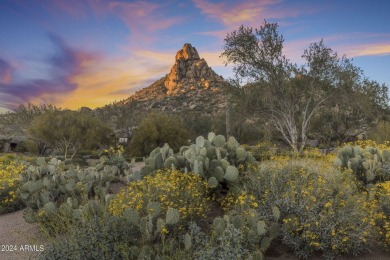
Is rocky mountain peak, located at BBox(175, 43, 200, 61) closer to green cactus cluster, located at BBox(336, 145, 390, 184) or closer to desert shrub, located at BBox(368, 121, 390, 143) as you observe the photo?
desert shrub, located at BBox(368, 121, 390, 143)

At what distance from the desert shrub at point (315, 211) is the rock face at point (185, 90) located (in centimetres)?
6422

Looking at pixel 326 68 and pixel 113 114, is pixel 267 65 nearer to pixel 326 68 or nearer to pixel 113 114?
pixel 326 68

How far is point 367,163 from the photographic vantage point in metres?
12.3

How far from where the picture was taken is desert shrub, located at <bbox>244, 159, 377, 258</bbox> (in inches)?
305

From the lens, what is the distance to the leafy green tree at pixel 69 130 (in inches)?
1347

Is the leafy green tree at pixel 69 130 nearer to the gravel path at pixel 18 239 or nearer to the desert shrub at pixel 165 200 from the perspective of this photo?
the gravel path at pixel 18 239

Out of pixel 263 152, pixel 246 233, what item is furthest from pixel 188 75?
pixel 246 233

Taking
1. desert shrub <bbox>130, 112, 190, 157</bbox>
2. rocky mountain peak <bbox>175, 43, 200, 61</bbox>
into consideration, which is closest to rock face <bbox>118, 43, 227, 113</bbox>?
rocky mountain peak <bbox>175, 43, 200, 61</bbox>

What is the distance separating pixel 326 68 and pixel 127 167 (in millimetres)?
18524

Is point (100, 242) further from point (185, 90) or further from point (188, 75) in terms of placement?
point (188, 75)

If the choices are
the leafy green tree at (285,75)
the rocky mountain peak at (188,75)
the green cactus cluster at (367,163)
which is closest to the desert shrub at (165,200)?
the green cactus cluster at (367,163)

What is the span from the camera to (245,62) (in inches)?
1128

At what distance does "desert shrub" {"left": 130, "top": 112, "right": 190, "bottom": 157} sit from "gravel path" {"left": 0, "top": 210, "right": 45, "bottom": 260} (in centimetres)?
2105

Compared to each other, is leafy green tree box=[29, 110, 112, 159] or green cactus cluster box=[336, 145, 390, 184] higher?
leafy green tree box=[29, 110, 112, 159]
